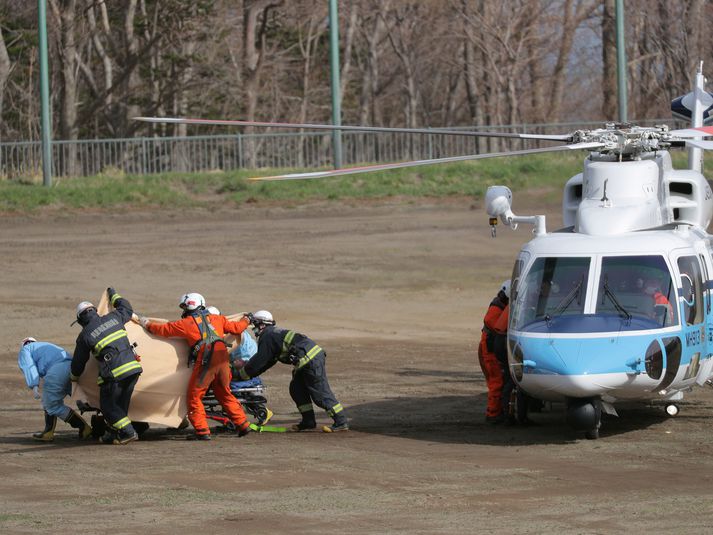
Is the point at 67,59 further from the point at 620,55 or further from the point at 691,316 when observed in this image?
the point at 691,316

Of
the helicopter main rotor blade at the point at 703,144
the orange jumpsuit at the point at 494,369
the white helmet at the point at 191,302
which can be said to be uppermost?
the helicopter main rotor blade at the point at 703,144

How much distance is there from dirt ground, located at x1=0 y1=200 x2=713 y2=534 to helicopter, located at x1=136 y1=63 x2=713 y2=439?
0.68 metres

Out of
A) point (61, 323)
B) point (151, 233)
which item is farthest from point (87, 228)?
point (61, 323)

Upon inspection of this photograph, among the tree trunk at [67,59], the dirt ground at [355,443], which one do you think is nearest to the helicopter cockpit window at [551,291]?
the dirt ground at [355,443]

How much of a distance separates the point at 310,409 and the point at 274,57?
3712 cm

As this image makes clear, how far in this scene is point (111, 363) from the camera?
1266cm

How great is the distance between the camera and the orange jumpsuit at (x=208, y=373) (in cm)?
1309

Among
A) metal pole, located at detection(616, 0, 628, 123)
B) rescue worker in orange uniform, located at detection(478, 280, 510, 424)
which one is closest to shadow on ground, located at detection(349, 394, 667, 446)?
rescue worker in orange uniform, located at detection(478, 280, 510, 424)

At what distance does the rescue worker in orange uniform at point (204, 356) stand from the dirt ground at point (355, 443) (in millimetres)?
269

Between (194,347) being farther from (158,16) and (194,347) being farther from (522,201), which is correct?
(158,16)

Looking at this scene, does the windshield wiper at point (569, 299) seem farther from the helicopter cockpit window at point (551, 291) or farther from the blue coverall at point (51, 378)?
the blue coverall at point (51, 378)

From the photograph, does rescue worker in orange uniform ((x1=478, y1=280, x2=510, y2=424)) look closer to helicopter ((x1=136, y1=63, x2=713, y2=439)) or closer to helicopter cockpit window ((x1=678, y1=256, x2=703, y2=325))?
helicopter ((x1=136, y1=63, x2=713, y2=439))

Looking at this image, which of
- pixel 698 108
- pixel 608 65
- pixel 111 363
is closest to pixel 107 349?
pixel 111 363

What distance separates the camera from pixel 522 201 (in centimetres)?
3247
